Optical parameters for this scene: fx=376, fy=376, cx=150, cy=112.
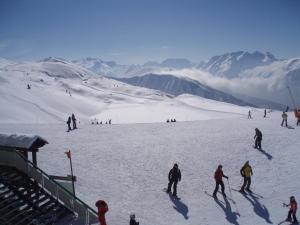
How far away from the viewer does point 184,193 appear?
22562 millimetres

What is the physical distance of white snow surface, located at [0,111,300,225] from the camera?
20.0 m

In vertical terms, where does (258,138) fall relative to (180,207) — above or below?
above

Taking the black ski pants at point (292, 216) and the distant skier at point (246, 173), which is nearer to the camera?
the black ski pants at point (292, 216)

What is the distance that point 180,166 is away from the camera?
27.1m

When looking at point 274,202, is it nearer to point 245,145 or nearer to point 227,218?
point 227,218

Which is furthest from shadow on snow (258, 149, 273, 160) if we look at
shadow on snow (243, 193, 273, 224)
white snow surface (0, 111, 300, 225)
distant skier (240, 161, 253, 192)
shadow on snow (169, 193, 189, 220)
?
shadow on snow (169, 193, 189, 220)

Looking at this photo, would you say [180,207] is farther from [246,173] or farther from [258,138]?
[258,138]

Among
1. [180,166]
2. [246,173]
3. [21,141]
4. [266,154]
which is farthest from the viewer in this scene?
[266,154]

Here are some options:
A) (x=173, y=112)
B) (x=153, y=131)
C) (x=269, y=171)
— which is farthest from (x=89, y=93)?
(x=269, y=171)

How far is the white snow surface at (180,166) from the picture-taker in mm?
19953

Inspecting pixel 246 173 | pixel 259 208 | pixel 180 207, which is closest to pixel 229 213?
pixel 259 208

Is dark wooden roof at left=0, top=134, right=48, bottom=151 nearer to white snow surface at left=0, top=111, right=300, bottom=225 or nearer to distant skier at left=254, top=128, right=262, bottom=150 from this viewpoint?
white snow surface at left=0, top=111, right=300, bottom=225

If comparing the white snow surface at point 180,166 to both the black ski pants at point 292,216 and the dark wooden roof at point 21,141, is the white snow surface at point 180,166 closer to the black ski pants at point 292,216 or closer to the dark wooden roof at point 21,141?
the black ski pants at point 292,216

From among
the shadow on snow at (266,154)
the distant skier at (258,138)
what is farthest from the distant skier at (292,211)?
the distant skier at (258,138)
